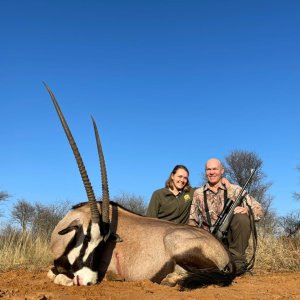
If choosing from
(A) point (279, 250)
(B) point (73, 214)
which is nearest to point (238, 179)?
(A) point (279, 250)

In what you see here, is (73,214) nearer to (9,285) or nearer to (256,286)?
(9,285)

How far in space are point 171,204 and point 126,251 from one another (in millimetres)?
1791

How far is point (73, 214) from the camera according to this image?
193 inches

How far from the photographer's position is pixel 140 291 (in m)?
4.02

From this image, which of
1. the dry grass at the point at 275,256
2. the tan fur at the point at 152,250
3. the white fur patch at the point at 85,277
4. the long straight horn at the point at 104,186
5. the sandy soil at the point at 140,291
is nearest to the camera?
the sandy soil at the point at 140,291

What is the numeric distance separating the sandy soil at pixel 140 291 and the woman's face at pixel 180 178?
1800 millimetres

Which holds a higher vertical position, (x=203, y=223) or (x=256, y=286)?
(x=203, y=223)

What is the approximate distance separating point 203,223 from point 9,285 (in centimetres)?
262

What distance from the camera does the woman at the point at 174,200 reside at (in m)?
6.38

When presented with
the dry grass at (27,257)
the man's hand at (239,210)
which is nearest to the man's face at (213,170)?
the man's hand at (239,210)

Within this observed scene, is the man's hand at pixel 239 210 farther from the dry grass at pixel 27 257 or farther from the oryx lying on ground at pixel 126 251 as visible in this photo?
the dry grass at pixel 27 257

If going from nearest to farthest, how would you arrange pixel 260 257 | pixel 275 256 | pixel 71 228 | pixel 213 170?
pixel 71 228 < pixel 213 170 < pixel 275 256 < pixel 260 257

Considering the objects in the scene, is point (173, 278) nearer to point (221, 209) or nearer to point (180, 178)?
point (221, 209)

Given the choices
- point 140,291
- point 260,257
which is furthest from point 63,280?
point 260,257
